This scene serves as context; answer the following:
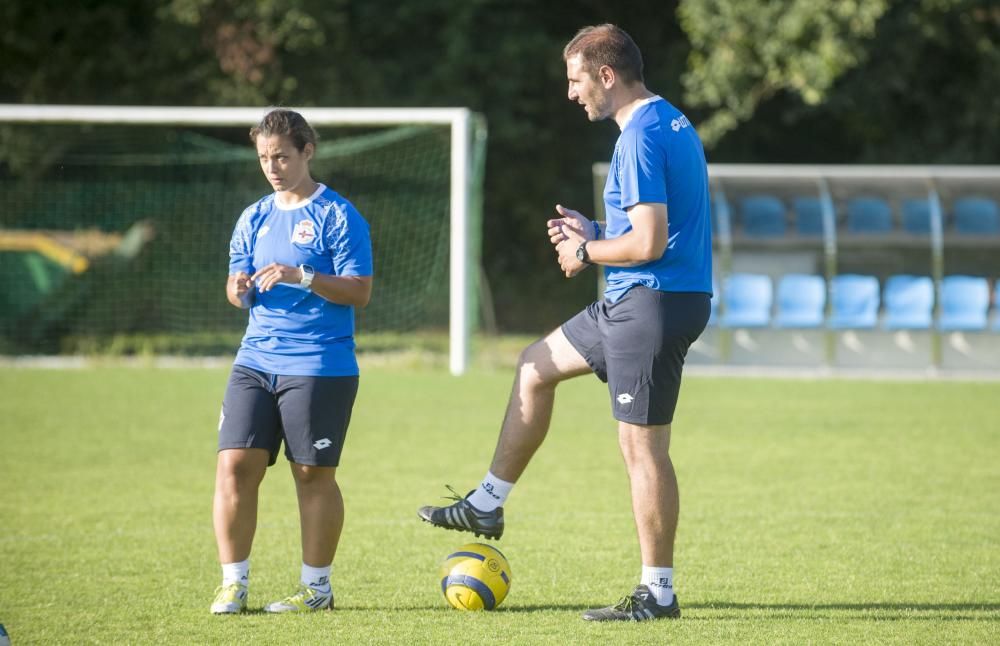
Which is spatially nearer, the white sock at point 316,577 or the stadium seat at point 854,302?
the white sock at point 316,577

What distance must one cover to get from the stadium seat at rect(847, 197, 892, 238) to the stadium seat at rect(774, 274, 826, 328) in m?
0.87

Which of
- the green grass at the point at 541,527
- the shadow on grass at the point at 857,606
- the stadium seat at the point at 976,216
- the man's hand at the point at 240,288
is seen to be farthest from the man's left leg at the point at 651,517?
the stadium seat at the point at 976,216

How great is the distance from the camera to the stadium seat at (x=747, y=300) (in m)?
17.5

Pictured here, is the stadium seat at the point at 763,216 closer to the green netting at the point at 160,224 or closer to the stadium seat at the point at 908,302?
the stadium seat at the point at 908,302

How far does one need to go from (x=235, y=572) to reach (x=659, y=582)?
1.62 metres

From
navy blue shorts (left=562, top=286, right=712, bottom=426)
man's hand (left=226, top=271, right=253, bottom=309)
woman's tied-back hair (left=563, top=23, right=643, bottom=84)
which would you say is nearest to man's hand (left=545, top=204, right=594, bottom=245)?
navy blue shorts (left=562, top=286, right=712, bottom=426)

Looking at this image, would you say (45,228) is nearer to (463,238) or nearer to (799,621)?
(463,238)

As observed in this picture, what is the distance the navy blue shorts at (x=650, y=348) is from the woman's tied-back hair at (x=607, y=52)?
81 centimetres

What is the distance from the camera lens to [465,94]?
2383 centimetres

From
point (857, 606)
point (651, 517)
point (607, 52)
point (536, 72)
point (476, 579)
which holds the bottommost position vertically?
point (857, 606)

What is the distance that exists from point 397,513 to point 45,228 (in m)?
15.4

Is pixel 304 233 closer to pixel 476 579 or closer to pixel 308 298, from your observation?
pixel 308 298

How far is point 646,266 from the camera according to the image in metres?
4.98

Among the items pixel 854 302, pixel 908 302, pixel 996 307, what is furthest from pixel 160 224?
pixel 996 307
